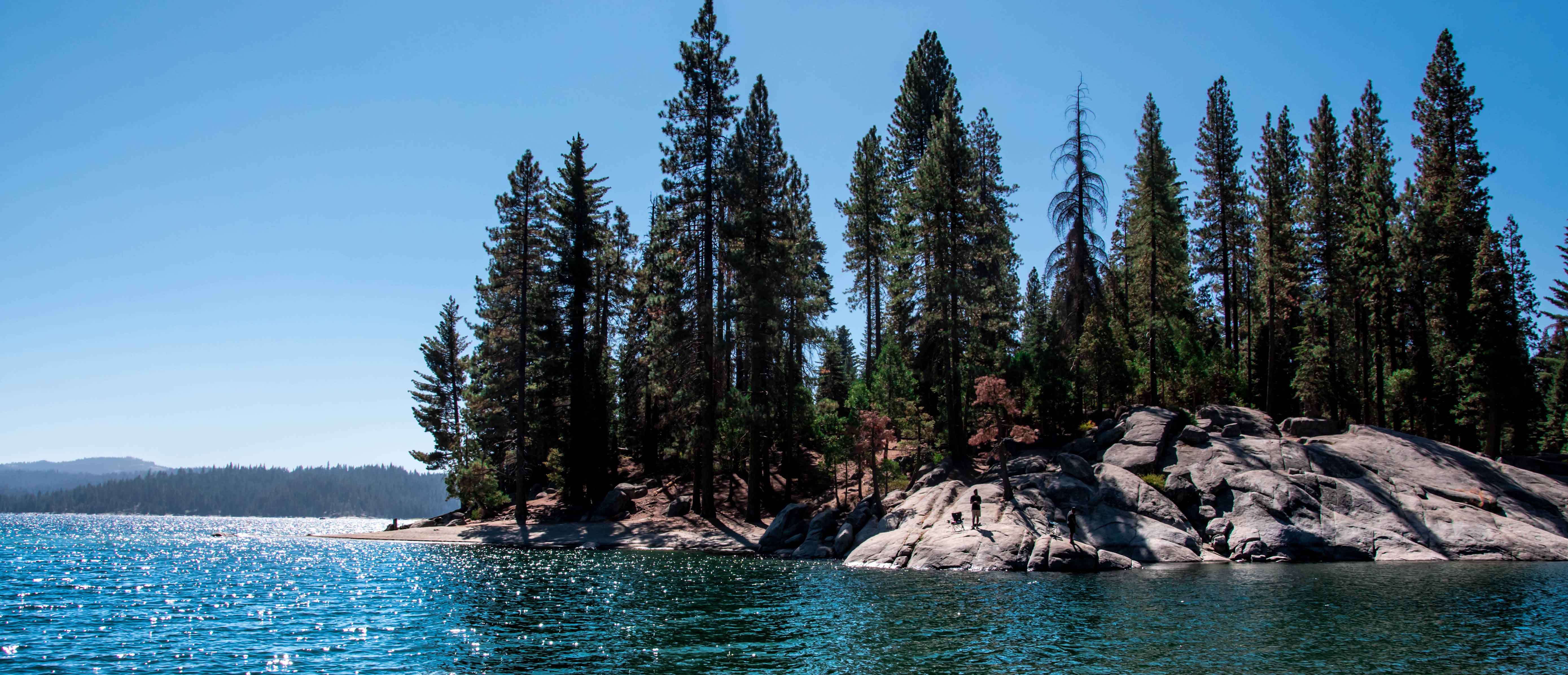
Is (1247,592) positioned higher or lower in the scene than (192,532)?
higher

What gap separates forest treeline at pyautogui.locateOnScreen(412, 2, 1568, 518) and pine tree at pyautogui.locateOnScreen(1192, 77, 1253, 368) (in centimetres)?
23

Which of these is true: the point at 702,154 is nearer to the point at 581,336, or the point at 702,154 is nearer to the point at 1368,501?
the point at 581,336

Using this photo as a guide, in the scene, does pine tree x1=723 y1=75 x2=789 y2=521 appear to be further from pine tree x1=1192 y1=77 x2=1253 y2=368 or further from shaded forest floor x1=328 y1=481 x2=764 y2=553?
pine tree x1=1192 y1=77 x2=1253 y2=368

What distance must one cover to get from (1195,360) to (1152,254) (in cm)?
653

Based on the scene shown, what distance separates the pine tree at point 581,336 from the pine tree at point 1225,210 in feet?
130

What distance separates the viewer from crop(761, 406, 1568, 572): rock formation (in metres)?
28.3

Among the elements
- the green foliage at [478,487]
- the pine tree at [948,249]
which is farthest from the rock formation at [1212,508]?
the green foliage at [478,487]

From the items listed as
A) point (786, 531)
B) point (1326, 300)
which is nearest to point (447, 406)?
point (786, 531)

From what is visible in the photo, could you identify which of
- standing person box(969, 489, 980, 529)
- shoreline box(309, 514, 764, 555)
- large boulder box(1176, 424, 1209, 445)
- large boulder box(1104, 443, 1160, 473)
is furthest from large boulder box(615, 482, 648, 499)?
large boulder box(1176, 424, 1209, 445)

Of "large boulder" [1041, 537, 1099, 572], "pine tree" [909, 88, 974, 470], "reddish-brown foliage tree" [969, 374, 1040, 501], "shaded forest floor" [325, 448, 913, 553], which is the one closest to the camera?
"large boulder" [1041, 537, 1099, 572]

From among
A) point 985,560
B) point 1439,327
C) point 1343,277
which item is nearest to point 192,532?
point 985,560

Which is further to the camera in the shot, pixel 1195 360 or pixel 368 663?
pixel 1195 360

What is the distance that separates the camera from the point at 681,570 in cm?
2788

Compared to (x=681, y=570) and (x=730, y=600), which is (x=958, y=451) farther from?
(x=730, y=600)
